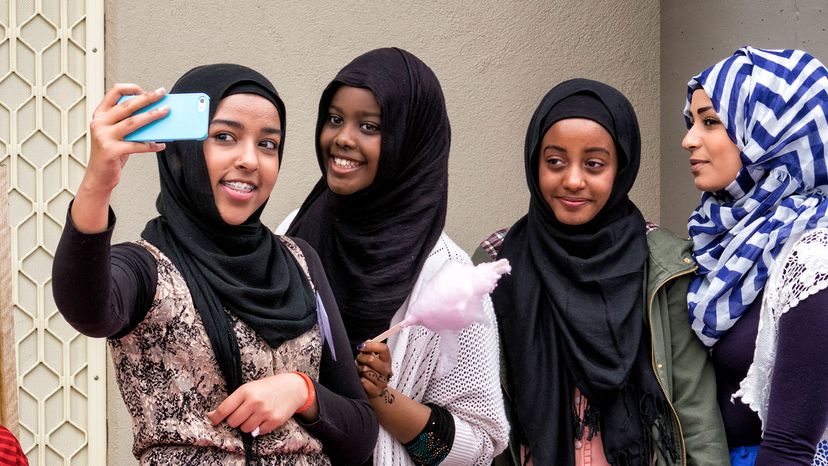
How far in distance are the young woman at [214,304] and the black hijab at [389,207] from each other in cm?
51

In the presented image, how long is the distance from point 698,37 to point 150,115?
3868mm

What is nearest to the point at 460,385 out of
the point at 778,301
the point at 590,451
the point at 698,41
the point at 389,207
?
the point at 590,451

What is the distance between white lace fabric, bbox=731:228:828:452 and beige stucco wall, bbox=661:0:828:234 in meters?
1.91

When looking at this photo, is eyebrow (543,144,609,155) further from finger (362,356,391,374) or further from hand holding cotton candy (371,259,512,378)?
finger (362,356,391,374)

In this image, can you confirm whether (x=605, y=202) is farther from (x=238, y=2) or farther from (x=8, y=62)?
(x=8, y=62)

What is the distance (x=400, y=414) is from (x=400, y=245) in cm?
53

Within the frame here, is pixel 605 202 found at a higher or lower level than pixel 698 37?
lower

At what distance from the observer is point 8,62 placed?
13.6ft

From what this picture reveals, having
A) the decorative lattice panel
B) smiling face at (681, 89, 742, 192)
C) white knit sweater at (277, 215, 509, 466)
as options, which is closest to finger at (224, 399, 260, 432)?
white knit sweater at (277, 215, 509, 466)

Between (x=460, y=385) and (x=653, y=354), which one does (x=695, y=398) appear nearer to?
(x=653, y=354)

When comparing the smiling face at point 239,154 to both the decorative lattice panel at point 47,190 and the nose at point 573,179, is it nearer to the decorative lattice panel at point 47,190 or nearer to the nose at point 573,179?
the nose at point 573,179

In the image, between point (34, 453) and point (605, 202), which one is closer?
point (605, 202)

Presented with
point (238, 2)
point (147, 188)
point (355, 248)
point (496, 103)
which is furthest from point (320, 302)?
point (496, 103)

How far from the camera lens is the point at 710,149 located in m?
3.49
